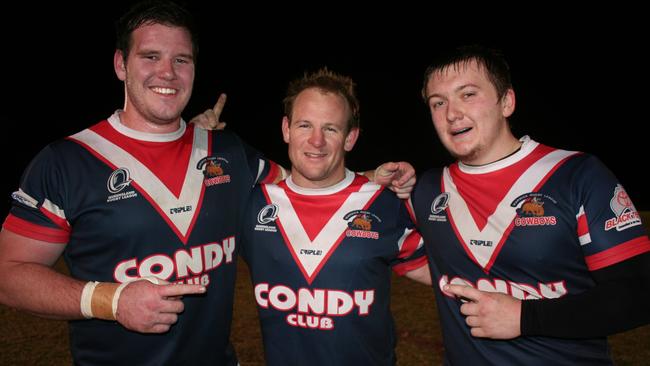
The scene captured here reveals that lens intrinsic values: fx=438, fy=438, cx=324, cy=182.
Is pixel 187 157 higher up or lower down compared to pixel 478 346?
higher up

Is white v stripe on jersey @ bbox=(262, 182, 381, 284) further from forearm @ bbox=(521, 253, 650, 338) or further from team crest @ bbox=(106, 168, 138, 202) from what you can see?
forearm @ bbox=(521, 253, 650, 338)

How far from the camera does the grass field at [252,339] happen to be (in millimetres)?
4480

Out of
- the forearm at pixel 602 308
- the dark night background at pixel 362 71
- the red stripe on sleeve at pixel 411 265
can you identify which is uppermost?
the dark night background at pixel 362 71

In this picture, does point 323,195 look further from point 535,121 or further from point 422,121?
point 422,121

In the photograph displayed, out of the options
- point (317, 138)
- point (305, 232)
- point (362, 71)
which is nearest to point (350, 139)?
point (317, 138)

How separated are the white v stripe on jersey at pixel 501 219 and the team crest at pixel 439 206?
0.44 feet

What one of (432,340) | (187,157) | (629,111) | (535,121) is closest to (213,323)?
(187,157)

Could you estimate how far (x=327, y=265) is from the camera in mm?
2445

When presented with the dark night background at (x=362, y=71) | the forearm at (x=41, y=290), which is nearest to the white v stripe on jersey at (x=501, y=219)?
the forearm at (x=41, y=290)

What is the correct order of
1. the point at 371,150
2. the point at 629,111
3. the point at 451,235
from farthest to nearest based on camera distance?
the point at 371,150
the point at 629,111
the point at 451,235

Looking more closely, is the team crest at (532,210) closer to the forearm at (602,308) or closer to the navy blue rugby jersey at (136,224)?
the forearm at (602,308)

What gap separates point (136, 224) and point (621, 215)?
2.22 m

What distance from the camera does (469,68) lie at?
7.50 ft

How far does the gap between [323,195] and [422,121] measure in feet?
61.1
